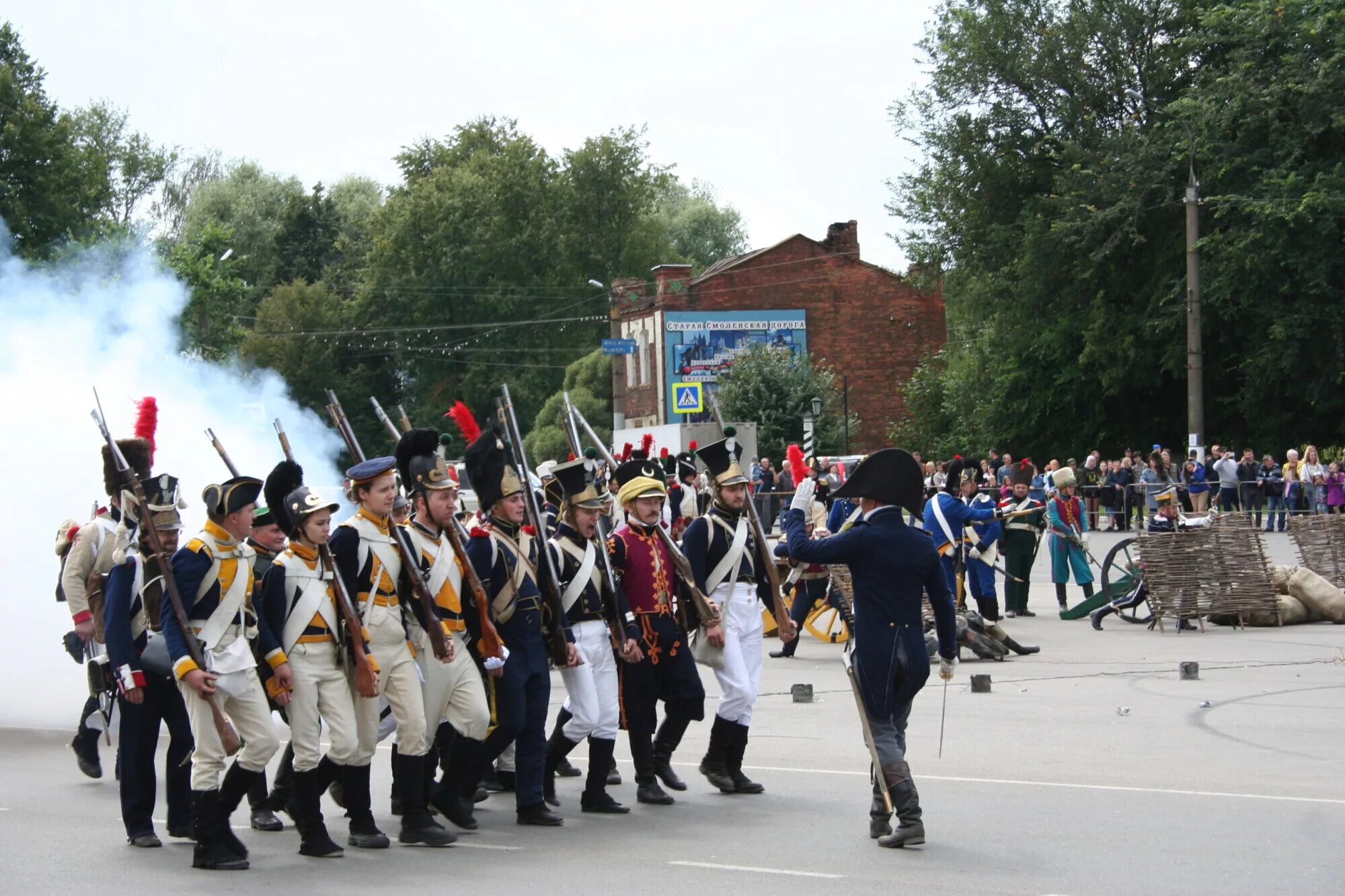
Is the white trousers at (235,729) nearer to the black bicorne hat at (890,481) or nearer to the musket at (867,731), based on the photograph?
the musket at (867,731)

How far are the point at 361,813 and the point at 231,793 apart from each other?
2.31 feet

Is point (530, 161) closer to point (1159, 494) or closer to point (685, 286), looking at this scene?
point (685, 286)

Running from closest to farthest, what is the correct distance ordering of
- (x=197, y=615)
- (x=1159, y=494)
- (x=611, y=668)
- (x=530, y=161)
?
(x=197, y=615)
(x=611, y=668)
(x=1159, y=494)
(x=530, y=161)

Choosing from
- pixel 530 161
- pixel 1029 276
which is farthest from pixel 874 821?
pixel 530 161

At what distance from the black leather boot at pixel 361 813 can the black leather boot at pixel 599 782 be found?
4.18 feet

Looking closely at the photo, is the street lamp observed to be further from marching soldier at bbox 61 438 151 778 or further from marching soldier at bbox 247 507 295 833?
marching soldier at bbox 247 507 295 833

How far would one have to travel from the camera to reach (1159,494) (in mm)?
19359

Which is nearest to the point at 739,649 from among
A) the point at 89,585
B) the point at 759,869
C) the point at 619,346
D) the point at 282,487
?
the point at 759,869

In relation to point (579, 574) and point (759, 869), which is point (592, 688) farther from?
point (759, 869)

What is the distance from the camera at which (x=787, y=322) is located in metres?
62.3

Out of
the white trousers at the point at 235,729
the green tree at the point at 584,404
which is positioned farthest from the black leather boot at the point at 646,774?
the green tree at the point at 584,404

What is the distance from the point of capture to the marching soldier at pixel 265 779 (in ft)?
28.3

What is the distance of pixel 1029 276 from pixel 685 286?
67.6 ft

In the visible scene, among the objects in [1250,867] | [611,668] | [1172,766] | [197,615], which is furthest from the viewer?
[1172,766]
